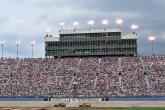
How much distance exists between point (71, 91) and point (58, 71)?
15272mm

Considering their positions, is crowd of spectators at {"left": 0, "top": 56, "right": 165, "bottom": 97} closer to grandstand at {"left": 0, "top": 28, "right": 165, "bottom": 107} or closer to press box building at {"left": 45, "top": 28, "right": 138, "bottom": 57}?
grandstand at {"left": 0, "top": 28, "right": 165, "bottom": 107}

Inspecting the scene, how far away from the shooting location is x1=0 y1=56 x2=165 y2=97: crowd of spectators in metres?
102

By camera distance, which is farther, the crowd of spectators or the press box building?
the press box building

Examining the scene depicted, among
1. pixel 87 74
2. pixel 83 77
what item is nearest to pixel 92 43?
pixel 87 74

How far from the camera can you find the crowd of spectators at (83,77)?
102 metres

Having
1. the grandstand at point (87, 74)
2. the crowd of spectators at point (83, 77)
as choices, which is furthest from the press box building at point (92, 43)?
the crowd of spectators at point (83, 77)

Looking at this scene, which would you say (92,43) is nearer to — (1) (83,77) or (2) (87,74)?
(2) (87,74)

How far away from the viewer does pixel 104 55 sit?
137 m

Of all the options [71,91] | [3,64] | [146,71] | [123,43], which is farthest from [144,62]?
[3,64]

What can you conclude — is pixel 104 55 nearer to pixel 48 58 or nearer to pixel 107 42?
pixel 107 42

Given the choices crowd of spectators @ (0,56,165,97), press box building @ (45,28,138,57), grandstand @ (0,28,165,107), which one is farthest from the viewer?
press box building @ (45,28,138,57)

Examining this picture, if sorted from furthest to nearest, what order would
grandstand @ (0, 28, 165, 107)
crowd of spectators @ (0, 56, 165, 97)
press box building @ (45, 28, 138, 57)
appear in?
press box building @ (45, 28, 138, 57)
crowd of spectators @ (0, 56, 165, 97)
grandstand @ (0, 28, 165, 107)

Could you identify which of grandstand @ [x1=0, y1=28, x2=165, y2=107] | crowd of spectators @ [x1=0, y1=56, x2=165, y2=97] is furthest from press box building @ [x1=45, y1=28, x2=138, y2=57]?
crowd of spectators @ [x1=0, y1=56, x2=165, y2=97]

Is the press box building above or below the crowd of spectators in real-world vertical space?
above
